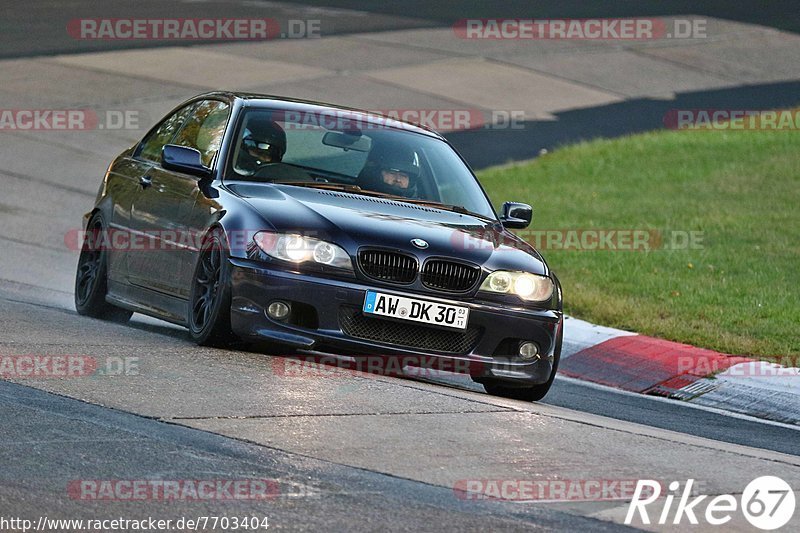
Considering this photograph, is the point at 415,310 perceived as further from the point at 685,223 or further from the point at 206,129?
the point at 685,223

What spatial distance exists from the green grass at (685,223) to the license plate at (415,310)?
3.61 meters

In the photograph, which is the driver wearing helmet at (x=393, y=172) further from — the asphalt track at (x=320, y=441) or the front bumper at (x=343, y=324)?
the asphalt track at (x=320, y=441)

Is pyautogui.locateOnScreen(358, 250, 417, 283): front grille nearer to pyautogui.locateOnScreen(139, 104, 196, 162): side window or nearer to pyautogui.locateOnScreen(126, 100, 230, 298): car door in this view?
pyautogui.locateOnScreen(126, 100, 230, 298): car door

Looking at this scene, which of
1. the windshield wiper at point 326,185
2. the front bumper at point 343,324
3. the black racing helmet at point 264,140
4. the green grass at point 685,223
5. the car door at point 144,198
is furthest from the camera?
the green grass at point 685,223

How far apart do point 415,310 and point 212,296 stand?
1.16 m

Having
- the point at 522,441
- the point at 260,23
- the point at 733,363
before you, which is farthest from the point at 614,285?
the point at 260,23

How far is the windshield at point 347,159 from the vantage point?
30.6 feet

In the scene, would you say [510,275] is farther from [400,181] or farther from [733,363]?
[733,363]

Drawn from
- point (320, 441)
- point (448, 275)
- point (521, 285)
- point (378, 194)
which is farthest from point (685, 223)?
point (320, 441)

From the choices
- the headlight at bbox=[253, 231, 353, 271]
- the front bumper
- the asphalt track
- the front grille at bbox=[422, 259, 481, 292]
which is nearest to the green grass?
the asphalt track

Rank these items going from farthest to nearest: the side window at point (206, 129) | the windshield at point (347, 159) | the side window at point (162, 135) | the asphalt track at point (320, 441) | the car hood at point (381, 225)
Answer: the side window at point (162, 135) < the side window at point (206, 129) < the windshield at point (347, 159) < the car hood at point (381, 225) < the asphalt track at point (320, 441)

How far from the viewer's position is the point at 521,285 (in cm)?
859

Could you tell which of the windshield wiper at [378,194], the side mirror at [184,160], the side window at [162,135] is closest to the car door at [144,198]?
the side window at [162,135]

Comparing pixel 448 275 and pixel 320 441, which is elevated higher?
pixel 448 275
